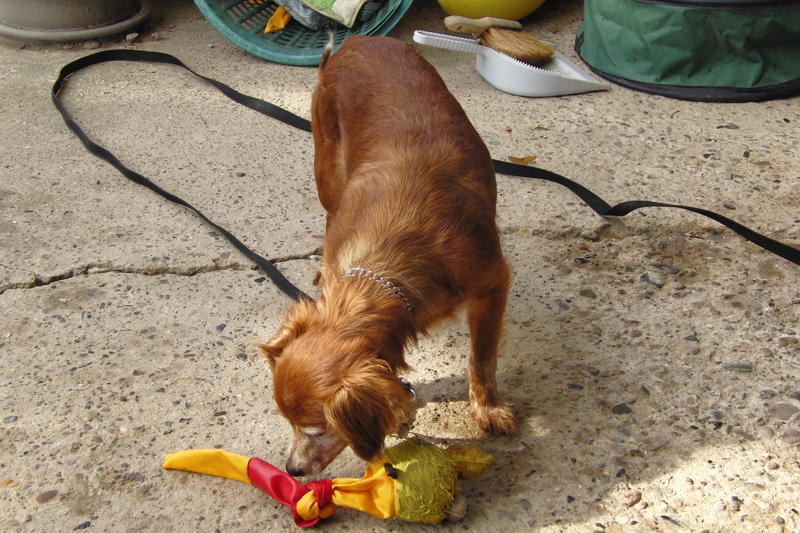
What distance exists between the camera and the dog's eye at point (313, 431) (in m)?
2.35

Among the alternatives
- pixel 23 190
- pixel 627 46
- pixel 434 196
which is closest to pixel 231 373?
pixel 434 196

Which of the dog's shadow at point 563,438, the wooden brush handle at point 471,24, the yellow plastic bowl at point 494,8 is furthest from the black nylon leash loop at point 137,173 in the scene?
the yellow plastic bowl at point 494,8

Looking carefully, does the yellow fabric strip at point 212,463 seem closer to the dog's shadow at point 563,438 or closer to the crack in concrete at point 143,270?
the dog's shadow at point 563,438

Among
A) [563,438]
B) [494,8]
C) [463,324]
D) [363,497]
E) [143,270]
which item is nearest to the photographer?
[363,497]

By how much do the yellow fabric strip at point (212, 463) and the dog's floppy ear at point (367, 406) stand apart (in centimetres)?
54

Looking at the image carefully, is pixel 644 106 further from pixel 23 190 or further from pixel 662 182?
pixel 23 190

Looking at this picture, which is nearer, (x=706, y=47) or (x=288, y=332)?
(x=288, y=332)

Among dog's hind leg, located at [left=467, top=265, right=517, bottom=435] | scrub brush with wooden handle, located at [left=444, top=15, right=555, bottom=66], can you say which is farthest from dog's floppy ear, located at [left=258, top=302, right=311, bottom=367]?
scrub brush with wooden handle, located at [left=444, top=15, right=555, bottom=66]

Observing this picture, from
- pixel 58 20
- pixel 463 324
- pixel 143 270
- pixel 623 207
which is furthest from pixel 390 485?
pixel 58 20

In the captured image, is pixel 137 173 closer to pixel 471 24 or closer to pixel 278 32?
pixel 278 32

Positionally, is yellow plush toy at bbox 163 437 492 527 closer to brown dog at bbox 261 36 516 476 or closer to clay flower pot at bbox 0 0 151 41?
brown dog at bbox 261 36 516 476

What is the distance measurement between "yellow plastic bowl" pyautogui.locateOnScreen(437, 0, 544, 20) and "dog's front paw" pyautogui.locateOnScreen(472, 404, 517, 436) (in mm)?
3943

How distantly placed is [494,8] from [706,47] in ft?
5.54

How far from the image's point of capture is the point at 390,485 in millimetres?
2424
